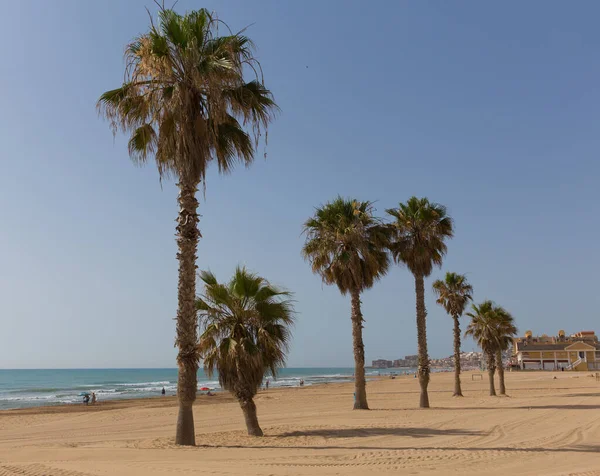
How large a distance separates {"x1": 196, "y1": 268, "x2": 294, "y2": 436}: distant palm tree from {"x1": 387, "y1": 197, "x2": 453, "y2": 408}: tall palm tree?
12.0 m

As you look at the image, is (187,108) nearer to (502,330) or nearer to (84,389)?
(502,330)

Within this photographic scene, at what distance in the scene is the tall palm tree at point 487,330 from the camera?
38.7 m

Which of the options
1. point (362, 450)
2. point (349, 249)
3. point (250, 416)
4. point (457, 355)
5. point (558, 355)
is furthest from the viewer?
point (558, 355)

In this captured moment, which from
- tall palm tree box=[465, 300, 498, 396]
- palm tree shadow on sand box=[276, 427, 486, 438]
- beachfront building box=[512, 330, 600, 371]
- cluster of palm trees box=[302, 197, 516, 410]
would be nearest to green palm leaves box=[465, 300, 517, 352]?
tall palm tree box=[465, 300, 498, 396]

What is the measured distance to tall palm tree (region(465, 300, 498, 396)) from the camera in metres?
38.7

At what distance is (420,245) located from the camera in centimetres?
2641

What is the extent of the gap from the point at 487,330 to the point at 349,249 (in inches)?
803

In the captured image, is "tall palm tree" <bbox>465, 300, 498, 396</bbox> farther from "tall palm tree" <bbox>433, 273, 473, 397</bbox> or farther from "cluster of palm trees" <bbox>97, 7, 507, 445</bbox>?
"cluster of palm trees" <bbox>97, 7, 507, 445</bbox>

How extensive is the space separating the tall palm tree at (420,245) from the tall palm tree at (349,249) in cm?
254

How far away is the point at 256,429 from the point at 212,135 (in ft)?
28.6

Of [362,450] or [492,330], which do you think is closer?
[362,450]

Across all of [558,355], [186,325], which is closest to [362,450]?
[186,325]

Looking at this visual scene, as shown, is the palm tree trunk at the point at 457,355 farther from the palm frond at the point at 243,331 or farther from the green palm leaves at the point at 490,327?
the palm frond at the point at 243,331

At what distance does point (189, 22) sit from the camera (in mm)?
13312
